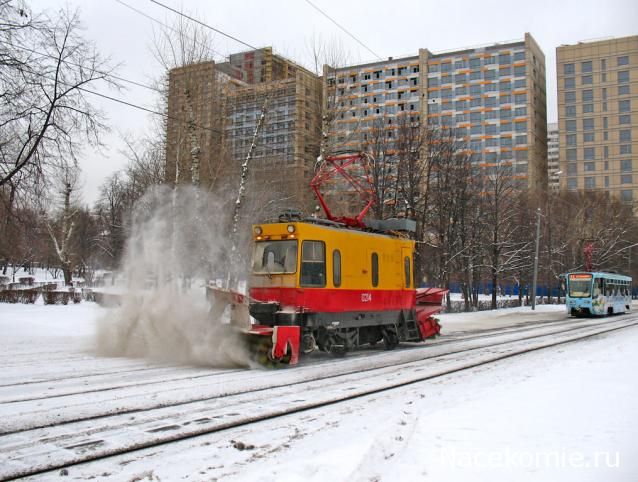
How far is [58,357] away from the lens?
12594 millimetres

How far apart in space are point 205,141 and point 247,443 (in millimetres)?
24661

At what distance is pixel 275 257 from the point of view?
12750mm

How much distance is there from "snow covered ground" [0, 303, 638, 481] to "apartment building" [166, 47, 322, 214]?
16915mm

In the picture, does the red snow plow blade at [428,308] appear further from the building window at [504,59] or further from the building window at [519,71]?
the building window at [504,59]

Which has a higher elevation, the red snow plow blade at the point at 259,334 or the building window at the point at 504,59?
the building window at the point at 504,59

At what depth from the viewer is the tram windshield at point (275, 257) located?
41.1 ft

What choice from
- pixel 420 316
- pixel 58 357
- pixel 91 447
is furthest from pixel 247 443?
pixel 420 316

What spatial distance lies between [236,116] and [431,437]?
1022 inches

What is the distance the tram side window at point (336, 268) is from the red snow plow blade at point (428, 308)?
4648mm

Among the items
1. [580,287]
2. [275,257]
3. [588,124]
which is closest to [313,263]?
[275,257]

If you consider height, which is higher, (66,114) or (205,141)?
(205,141)

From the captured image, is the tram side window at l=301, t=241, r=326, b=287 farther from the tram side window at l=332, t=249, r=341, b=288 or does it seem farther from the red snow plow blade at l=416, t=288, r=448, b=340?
the red snow plow blade at l=416, t=288, r=448, b=340

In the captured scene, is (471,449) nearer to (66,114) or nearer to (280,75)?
(66,114)

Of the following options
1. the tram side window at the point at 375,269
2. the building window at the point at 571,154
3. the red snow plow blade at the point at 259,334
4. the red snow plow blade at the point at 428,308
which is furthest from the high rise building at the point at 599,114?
the red snow plow blade at the point at 259,334
